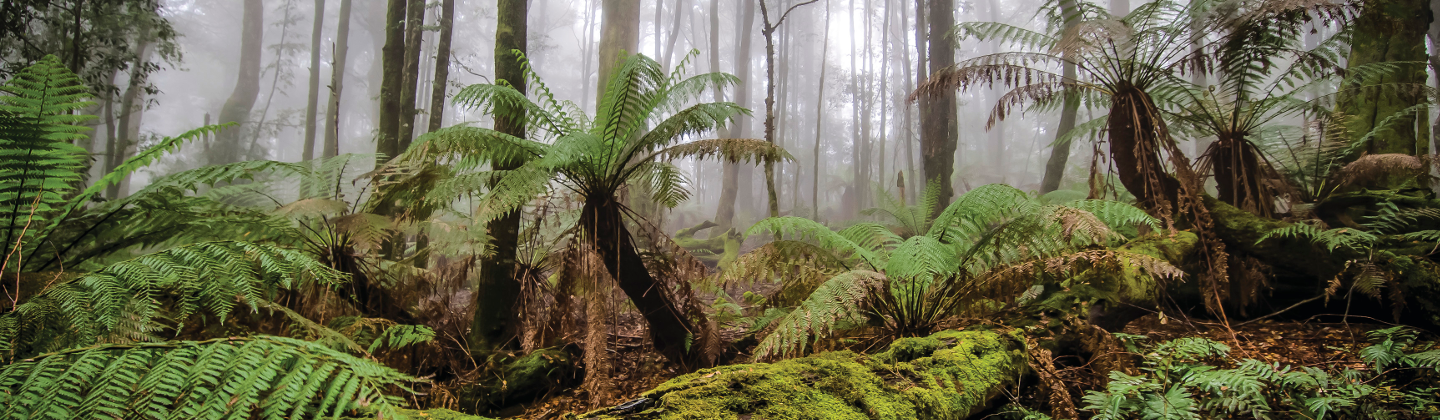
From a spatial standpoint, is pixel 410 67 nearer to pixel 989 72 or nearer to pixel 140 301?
pixel 140 301

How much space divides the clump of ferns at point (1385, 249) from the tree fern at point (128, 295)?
4.58 m

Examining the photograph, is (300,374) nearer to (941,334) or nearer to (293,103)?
(941,334)

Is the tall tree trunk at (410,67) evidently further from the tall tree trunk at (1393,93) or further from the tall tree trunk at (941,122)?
the tall tree trunk at (1393,93)

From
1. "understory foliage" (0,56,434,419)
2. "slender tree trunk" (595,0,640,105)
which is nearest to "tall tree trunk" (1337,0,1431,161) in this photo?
"understory foliage" (0,56,434,419)

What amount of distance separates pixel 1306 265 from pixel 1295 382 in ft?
6.74

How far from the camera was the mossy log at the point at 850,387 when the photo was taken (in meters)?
1.48

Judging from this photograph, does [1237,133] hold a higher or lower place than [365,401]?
higher

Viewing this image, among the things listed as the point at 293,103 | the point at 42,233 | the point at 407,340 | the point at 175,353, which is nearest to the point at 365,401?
the point at 175,353

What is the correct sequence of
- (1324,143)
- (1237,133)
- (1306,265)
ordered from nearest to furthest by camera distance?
(1306,265)
(1237,133)
(1324,143)

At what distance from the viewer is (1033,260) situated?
8.07 ft

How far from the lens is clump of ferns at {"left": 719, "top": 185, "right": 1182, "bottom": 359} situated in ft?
7.37

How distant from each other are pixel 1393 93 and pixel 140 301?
729cm

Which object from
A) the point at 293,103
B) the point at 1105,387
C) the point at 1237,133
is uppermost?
the point at 293,103

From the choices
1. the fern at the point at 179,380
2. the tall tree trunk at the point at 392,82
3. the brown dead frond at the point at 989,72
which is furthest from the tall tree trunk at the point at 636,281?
the tall tree trunk at the point at 392,82
